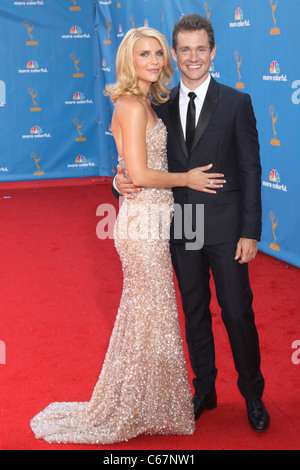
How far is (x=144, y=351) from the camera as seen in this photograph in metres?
2.51

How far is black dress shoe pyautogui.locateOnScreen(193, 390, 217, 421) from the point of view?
270cm

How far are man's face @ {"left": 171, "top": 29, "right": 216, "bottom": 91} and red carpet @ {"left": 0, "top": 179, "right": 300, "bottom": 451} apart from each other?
1500mm

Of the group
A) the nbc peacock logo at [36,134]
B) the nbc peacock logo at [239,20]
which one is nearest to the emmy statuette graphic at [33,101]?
the nbc peacock logo at [36,134]

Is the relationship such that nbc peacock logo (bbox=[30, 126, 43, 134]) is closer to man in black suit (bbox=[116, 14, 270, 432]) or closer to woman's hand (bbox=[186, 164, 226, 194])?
man in black suit (bbox=[116, 14, 270, 432])

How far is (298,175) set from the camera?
4.57 meters

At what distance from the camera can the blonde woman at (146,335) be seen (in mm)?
2412

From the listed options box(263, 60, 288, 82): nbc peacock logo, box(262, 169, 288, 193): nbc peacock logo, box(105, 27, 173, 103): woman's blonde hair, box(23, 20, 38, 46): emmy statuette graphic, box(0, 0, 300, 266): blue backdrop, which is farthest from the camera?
box(23, 20, 38, 46): emmy statuette graphic

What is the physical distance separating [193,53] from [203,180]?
489 millimetres

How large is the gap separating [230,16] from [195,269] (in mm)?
3185

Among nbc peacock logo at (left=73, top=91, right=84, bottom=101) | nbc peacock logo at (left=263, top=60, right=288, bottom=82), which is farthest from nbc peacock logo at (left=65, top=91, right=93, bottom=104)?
nbc peacock logo at (left=263, top=60, right=288, bottom=82)

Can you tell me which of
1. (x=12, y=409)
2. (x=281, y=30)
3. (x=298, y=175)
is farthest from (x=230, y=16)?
(x=12, y=409)

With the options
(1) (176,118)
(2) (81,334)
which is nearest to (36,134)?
(2) (81,334)

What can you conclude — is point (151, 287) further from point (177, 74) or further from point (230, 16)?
point (177, 74)

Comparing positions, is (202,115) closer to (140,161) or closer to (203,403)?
(140,161)
